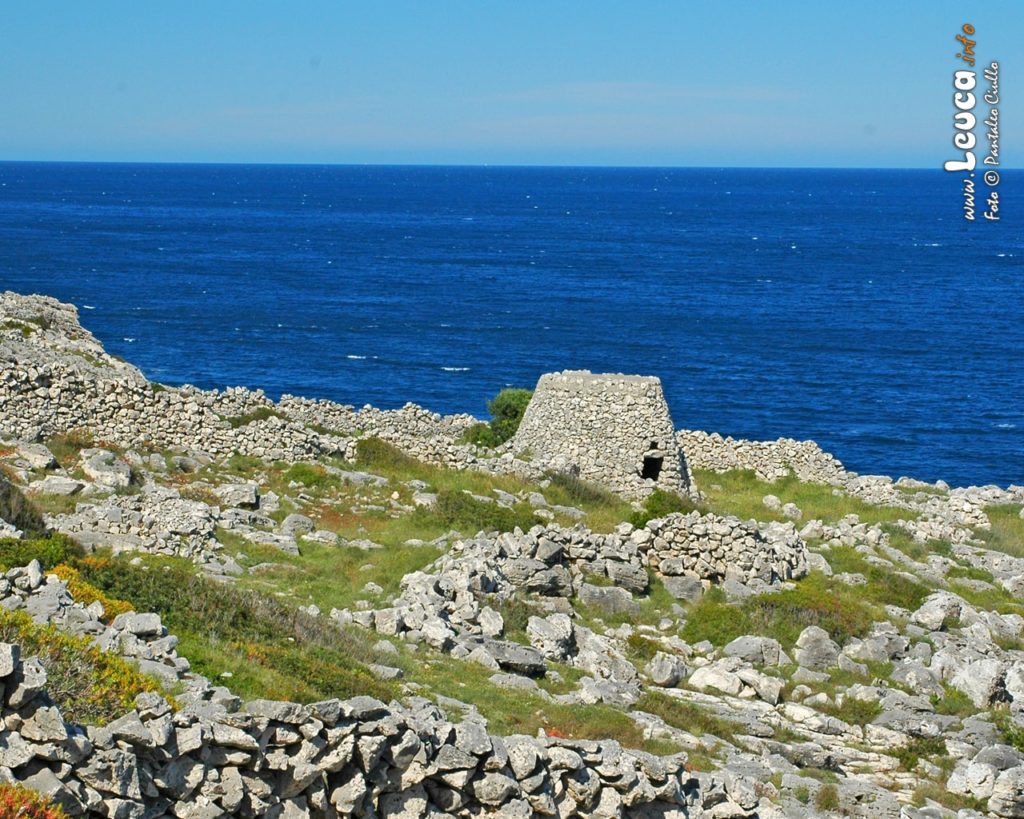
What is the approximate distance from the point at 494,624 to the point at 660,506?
13.6 meters

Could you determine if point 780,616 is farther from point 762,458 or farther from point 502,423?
point 502,423

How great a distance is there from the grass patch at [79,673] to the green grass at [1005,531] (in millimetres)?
33458

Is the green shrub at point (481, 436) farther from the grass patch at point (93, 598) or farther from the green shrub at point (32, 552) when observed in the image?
the grass patch at point (93, 598)

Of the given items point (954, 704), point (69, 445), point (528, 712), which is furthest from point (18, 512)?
point (954, 704)

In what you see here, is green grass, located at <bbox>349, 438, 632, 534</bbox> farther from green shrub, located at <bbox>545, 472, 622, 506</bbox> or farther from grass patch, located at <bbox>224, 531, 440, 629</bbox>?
grass patch, located at <bbox>224, 531, 440, 629</bbox>

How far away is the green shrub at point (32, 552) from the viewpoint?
19089 mm

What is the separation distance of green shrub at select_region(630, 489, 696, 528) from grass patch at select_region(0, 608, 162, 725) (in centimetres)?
2220

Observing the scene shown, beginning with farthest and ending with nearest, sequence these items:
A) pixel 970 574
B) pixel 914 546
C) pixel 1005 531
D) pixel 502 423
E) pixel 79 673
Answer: pixel 502 423 < pixel 1005 531 < pixel 914 546 < pixel 970 574 < pixel 79 673

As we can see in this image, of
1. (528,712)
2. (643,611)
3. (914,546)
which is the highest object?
(528,712)

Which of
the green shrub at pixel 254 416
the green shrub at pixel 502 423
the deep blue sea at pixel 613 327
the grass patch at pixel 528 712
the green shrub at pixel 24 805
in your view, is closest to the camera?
the green shrub at pixel 24 805

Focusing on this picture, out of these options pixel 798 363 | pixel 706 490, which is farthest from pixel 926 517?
pixel 798 363

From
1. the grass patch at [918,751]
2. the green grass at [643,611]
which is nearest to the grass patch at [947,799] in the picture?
the grass patch at [918,751]

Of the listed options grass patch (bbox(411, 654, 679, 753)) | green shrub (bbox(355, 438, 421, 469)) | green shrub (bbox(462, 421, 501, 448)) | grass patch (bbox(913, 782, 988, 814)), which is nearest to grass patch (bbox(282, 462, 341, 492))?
green shrub (bbox(355, 438, 421, 469))

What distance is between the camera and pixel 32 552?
781 inches
